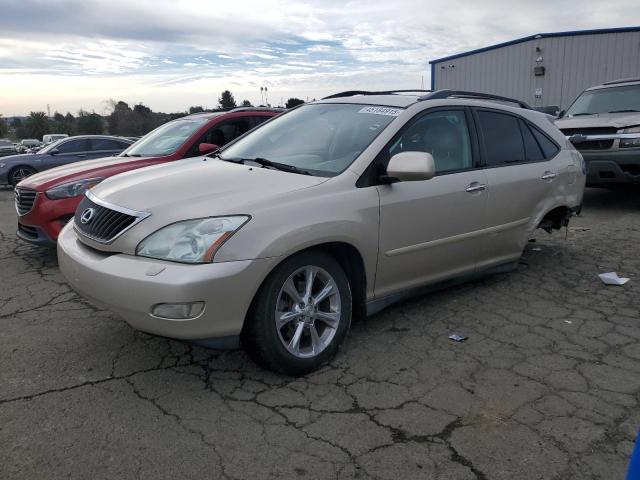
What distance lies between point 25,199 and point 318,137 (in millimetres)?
3478

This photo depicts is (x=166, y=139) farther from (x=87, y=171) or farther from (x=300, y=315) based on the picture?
(x=300, y=315)

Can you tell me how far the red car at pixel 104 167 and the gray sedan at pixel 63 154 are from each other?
6.65m

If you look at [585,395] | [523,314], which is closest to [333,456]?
[585,395]

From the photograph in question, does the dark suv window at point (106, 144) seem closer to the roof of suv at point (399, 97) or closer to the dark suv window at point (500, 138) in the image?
the roof of suv at point (399, 97)

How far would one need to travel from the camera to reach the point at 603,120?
823 cm

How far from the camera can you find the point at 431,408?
2.86 m

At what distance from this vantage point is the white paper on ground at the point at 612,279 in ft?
16.0

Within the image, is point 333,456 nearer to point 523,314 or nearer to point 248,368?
point 248,368

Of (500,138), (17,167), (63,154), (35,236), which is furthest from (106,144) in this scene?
(500,138)

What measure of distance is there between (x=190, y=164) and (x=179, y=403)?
1843 mm

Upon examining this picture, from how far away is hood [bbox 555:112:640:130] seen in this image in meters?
7.84

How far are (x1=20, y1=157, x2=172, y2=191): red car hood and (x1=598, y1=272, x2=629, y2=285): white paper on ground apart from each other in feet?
15.2

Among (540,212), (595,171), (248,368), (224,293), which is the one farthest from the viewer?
(595,171)

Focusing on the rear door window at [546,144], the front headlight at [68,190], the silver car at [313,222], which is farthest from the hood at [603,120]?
the front headlight at [68,190]
